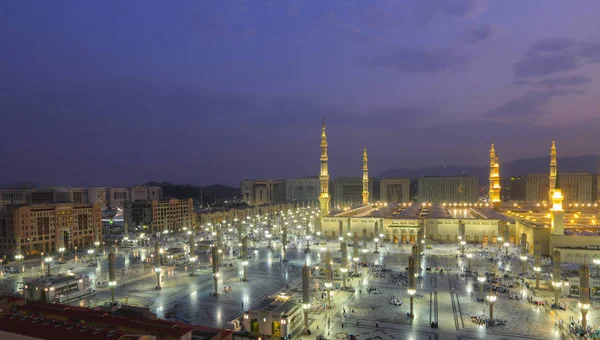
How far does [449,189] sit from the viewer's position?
16362 cm

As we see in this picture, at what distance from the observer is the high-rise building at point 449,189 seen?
162m

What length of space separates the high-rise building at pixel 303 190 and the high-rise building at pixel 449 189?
49.2 m

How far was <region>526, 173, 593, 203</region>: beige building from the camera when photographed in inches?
6024

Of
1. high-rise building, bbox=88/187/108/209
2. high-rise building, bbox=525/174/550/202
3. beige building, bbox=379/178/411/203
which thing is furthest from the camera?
beige building, bbox=379/178/411/203

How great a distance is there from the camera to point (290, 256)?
61.2 m

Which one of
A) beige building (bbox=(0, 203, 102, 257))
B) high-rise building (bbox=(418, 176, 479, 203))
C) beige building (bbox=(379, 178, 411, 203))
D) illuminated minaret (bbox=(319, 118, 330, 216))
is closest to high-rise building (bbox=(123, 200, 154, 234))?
beige building (bbox=(0, 203, 102, 257))

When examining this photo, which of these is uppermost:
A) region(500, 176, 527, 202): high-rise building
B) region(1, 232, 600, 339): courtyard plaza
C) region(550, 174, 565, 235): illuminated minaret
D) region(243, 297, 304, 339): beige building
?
region(550, 174, 565, 235): illuminated minaret

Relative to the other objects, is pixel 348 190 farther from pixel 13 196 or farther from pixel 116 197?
pixel 13 196

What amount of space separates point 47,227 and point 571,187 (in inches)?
6782

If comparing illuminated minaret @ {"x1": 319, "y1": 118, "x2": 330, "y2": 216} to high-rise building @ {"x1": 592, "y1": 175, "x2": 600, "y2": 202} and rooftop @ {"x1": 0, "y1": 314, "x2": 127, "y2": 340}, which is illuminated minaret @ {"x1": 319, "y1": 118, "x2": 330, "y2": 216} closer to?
rooftop @ {"x1": 0, "y1": 314, "x2": 127, "y2": 340}

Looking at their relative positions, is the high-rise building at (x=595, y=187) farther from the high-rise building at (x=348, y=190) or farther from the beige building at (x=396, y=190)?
the high-rise building at (x=348, y=190)

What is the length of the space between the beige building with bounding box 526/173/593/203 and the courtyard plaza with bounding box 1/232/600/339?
120 metres

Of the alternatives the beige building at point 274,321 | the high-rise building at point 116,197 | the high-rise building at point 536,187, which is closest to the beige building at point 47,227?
the beige building at point 274,321

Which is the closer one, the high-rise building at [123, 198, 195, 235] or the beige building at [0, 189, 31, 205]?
the high-rise building at [123, 198, 195, 235]
